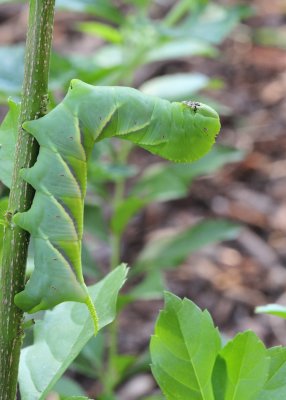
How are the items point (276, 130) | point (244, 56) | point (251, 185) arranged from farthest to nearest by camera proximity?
point (244, 56) < point (276, 130) < point (251, 185)

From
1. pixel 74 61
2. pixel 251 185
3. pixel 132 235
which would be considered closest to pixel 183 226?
pixel 132 235

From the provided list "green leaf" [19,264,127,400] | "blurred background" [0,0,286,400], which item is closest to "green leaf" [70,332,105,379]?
"blurred background" [0,0,286,400]

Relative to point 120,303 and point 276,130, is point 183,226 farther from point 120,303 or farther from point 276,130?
point 120,303

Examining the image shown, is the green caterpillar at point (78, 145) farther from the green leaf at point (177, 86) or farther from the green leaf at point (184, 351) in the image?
the green leaf at point (177, 86)

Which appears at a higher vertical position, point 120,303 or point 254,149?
point 120,303

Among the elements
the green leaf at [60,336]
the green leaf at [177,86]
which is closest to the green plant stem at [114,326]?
the green leaf at [177,86]
